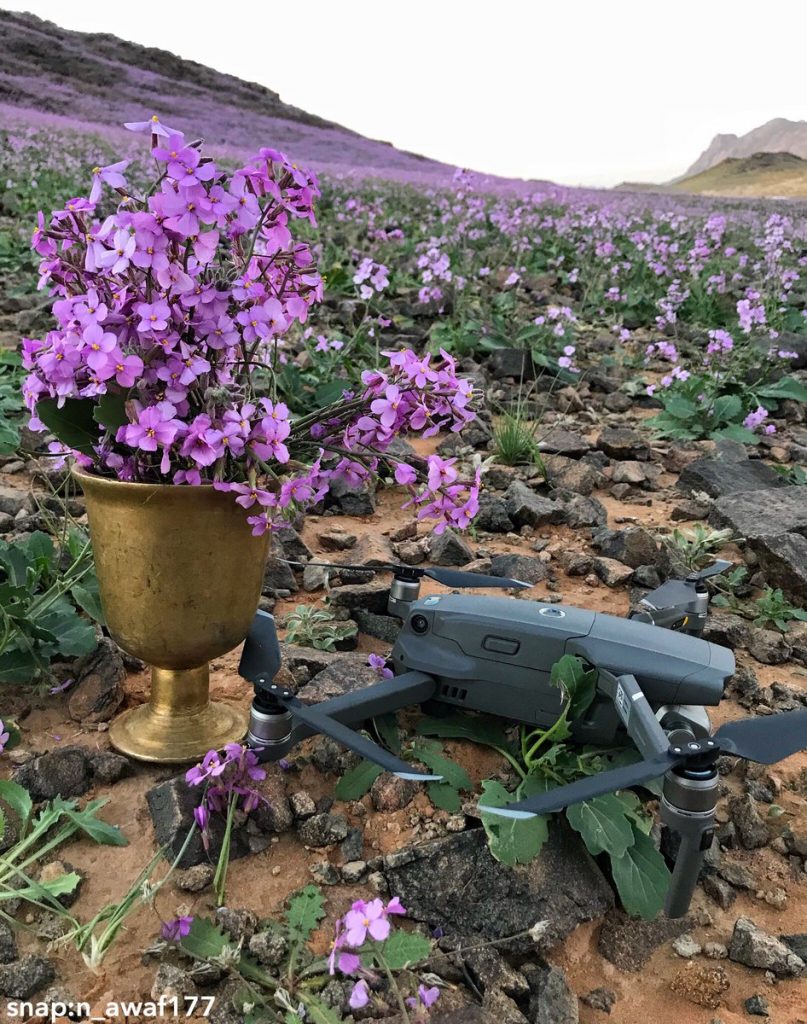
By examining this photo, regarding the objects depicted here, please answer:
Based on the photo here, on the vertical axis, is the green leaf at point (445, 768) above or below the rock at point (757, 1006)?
above

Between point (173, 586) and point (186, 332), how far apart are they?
0.46 m

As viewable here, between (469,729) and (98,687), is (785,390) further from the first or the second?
(98,687)

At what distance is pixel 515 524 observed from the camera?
3.26 metres

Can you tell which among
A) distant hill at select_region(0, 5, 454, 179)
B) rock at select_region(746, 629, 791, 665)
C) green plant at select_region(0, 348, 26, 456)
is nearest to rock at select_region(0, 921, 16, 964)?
green plant at select_region(0, 348, 26, 456)

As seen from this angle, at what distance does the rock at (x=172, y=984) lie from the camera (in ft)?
4.33

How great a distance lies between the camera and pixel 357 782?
172cm

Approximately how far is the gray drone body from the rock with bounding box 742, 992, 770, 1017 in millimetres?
421

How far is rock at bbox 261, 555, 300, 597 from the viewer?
8.57 feet

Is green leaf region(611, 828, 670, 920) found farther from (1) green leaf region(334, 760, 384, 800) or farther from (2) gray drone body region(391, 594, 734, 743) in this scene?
(1) green leaf region(334, 760, 384, 800)

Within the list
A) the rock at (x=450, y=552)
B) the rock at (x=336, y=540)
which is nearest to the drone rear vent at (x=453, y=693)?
the rock at (x=450, y=552)

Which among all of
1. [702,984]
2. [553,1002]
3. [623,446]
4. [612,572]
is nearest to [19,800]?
[553,1002]

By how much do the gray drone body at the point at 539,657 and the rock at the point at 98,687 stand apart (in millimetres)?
637

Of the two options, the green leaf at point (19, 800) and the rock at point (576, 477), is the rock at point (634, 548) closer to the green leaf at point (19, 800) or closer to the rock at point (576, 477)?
the rock at point (576, 477)

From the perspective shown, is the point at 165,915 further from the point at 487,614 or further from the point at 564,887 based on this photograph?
the point at 487,614
